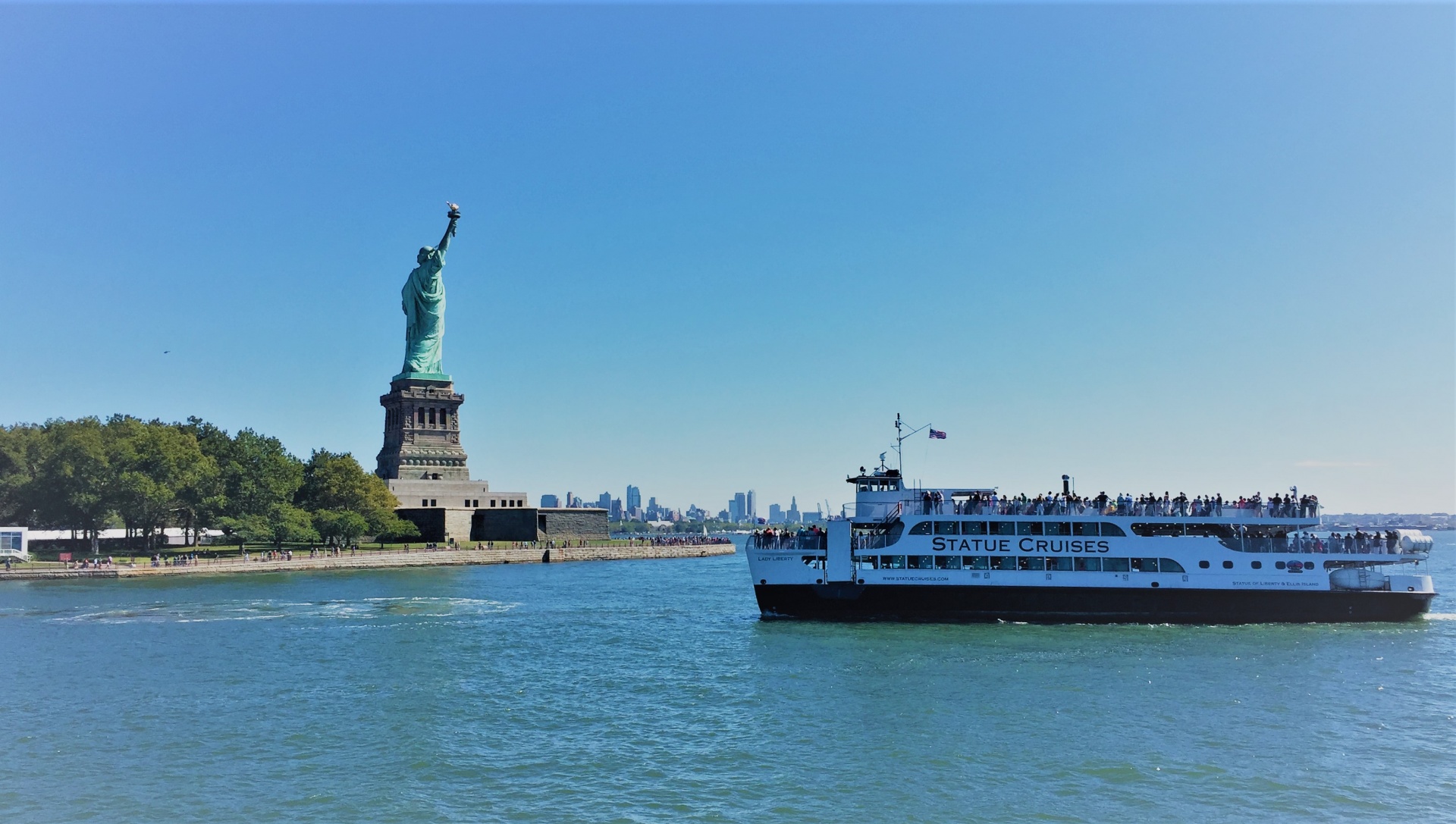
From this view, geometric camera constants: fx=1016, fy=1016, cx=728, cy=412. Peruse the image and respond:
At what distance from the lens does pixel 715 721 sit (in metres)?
30.9

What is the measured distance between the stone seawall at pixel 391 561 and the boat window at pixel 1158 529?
66745 millimetres

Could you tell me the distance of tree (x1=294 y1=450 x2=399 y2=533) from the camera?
99.9 m

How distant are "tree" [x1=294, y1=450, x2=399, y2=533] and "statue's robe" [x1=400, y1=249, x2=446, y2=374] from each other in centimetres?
2047

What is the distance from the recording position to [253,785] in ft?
79.4

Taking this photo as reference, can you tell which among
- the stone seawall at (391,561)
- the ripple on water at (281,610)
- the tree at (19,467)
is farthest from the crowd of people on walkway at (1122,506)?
the tree at (19,467)

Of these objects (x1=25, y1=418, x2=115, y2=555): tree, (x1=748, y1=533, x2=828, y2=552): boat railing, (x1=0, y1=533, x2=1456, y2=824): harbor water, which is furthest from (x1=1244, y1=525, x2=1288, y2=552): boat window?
(x1=25, y1=418, x2=115, y2=555): tree

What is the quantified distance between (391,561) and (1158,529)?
68292 mm

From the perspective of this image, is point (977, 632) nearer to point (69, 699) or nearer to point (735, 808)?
point (735, 808)

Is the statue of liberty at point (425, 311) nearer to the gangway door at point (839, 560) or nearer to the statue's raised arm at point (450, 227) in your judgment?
the statue's raised arm at point (450, 227)

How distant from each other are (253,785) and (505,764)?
5893 millimetres

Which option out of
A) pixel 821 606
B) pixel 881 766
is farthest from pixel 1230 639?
pixel 881 766

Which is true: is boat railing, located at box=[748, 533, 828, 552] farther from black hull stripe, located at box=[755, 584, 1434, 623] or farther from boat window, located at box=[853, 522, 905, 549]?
black hull stripe, located at box=[755, 584, 1434, 623]

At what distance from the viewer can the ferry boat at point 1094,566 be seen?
49.1 metres

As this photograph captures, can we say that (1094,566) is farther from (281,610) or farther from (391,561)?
(391,561)
